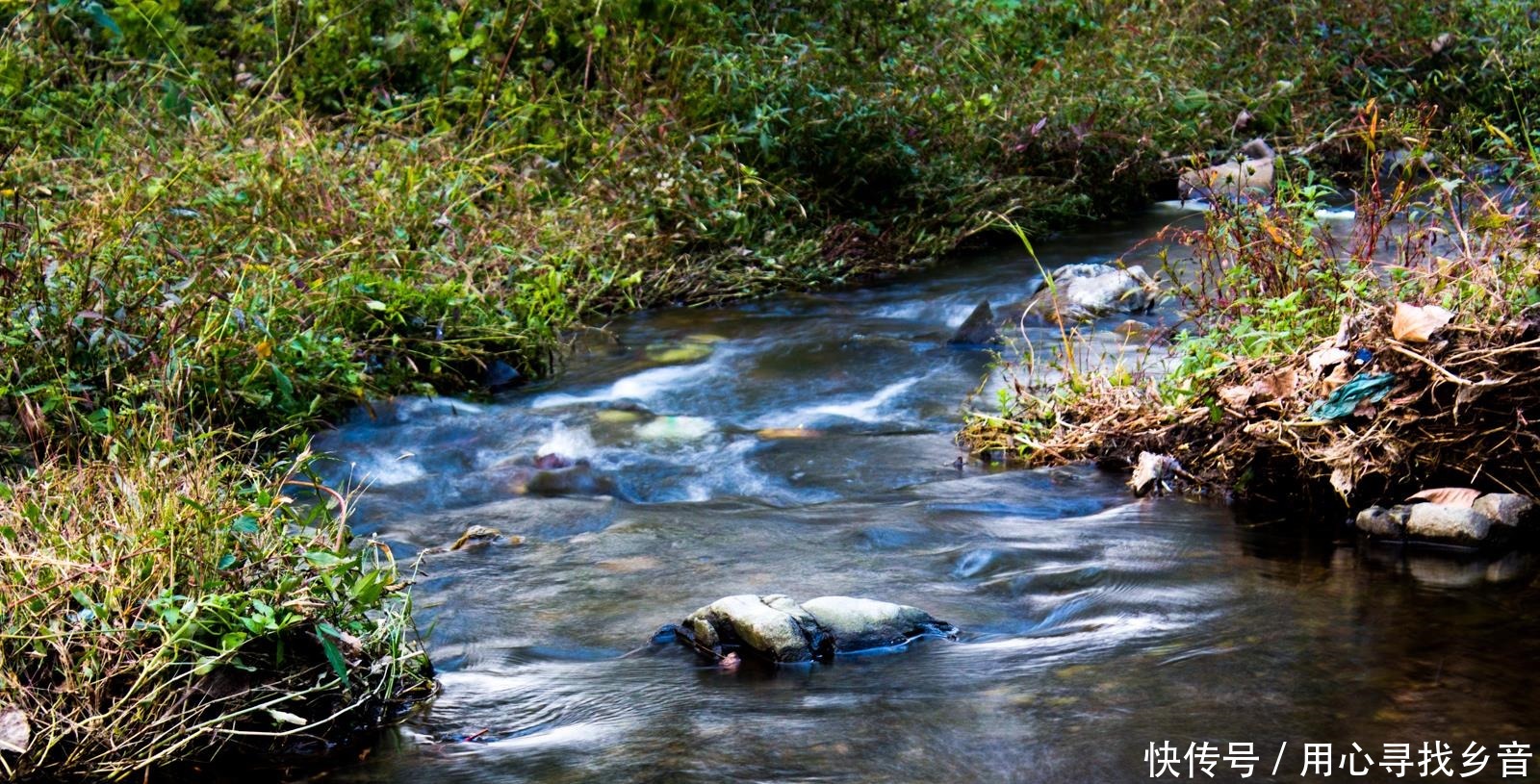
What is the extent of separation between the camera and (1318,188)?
5008 millimetres

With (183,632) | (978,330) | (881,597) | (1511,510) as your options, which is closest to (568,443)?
(881,597)

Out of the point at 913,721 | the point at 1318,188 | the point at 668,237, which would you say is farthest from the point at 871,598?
the point at 668,237

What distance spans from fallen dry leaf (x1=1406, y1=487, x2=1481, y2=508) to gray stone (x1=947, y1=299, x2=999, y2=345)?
3101mm

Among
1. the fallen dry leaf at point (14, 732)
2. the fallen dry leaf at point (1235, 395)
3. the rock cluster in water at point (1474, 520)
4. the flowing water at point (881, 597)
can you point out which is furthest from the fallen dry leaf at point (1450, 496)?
the fallen dry leaf at point (14, 732)

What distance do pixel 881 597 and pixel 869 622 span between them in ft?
1.26

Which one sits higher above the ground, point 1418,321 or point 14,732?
point 1418,321

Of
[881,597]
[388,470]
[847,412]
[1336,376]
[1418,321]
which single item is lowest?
[388,470]

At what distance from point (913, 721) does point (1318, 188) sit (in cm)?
297

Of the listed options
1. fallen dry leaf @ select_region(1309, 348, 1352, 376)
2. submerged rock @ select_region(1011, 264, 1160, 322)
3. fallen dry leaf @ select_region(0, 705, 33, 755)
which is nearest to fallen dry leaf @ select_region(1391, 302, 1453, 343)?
fallen dry leaf @ select_region(1309, 348, 1352, 376)

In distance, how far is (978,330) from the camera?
7145 millimetres

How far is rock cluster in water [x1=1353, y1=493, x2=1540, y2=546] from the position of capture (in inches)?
155

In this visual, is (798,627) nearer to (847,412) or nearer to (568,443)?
(568,443)

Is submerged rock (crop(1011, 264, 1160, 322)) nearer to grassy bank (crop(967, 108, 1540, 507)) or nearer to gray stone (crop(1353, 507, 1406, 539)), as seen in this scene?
grassy bank (crop(967, 108, 1540, 507))

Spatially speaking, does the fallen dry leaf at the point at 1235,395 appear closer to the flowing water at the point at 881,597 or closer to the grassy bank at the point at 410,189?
the flowing water at the point at 881,597
